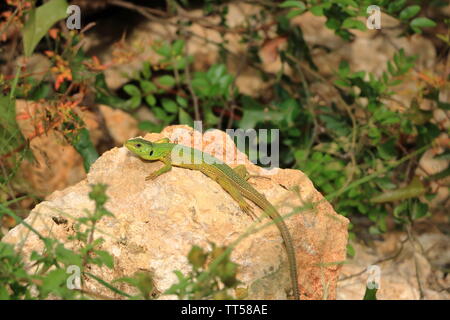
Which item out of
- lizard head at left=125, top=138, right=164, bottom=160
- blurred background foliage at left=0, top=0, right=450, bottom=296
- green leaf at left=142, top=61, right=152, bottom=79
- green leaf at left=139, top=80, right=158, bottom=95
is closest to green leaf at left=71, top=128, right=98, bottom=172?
blurred background foliage at left=0, top=0, right=450, bottom=296

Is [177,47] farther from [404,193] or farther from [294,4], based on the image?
[404,193]

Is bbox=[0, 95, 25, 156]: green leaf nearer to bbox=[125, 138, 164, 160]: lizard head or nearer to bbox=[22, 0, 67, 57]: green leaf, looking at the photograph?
bbox=[22, 0, 67, 57]: green leaf

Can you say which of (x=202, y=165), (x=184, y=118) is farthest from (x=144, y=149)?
(x=184, y=118)

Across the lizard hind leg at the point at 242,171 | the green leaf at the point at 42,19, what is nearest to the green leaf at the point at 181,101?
the green leaf at the point at 42,19

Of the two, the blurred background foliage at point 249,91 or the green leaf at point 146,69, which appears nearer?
the blurred background foliage at point 249,91

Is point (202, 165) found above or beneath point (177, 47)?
beneath

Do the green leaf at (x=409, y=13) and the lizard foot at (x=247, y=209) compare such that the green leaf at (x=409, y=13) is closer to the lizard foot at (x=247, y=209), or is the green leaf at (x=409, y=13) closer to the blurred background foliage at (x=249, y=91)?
the blurred background foliage at (x=249, y=91)
